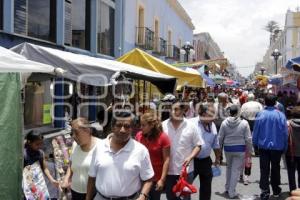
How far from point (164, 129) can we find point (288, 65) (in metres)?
5.47

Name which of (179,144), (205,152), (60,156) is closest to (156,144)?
(179,144)

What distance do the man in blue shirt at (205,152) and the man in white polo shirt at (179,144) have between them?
2.39ft

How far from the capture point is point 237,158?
770 cm

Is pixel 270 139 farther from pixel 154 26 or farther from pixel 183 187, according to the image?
pixel 154 26

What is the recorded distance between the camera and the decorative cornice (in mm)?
32062

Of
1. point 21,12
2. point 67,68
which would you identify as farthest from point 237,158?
point 21,12

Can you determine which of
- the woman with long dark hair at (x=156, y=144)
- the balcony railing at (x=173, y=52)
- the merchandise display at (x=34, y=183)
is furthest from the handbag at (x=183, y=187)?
the balcony railing at (x=173, y=52)

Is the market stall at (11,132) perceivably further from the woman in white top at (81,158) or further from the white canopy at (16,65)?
the woman in white top at (81,158)

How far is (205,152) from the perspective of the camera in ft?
21.1

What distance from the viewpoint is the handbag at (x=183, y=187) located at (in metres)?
5.38

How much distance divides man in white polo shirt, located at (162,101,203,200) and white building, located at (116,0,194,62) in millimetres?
12841

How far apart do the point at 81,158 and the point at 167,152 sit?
1.04 m

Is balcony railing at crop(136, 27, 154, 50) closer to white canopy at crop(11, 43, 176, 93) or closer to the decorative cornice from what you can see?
the decorative cornice

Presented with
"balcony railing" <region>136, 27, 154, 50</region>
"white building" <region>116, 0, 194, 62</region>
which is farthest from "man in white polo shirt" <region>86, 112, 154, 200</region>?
"balcony railing" <region>136, 27, 154, 50</region>
